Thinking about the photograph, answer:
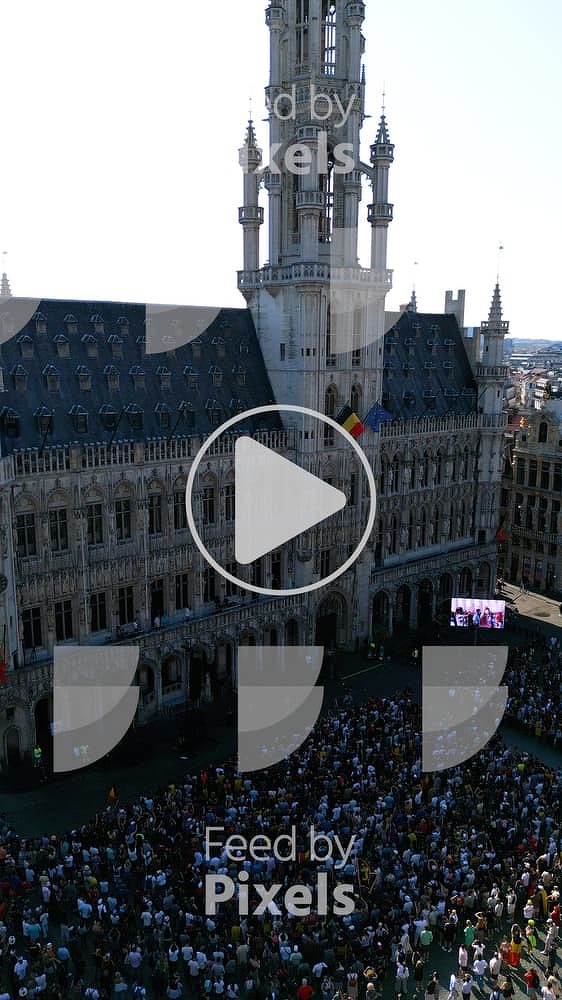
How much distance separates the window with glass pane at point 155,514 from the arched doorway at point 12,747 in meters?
15.6

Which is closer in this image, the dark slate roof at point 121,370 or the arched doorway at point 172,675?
the dark slate roof at point 121,370

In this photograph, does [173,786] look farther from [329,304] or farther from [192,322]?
[329,304]

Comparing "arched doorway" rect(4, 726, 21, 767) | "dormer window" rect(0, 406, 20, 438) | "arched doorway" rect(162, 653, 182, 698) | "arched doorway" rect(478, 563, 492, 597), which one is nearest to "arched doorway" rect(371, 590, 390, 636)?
"arched doorway" rect(478, 563, 492, 597)

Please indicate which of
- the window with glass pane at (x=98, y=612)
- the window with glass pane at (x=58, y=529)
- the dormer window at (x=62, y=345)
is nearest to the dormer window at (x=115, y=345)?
the dormer window at (x=62, y=345)

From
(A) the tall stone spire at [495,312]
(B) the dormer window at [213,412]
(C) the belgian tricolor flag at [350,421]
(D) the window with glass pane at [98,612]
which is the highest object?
(A) the tall stone spire at [495,312]

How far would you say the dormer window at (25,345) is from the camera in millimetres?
52403

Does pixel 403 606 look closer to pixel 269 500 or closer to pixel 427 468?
pixel 427 468

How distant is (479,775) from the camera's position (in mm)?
46969

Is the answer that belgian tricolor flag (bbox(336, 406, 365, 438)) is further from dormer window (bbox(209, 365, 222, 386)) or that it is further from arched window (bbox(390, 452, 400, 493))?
dormer window (bbox(209, 365, 222, 386))

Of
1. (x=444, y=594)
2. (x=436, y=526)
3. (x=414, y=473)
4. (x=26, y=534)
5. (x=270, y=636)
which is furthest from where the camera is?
(x=444, y=594)

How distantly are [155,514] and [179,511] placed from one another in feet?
6.67

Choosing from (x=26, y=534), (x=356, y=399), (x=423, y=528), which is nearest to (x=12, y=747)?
(x=26, y=534)

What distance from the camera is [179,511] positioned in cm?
5872

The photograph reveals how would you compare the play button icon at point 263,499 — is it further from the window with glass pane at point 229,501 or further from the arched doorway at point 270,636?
the arched doorway at point 270,636
